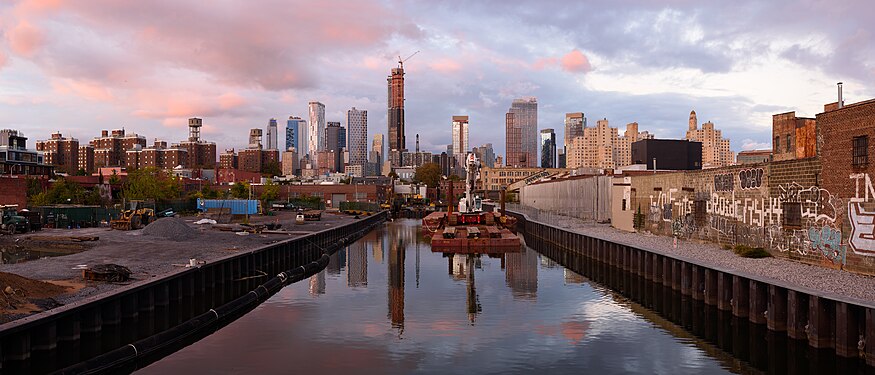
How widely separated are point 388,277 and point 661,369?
24.8 meters

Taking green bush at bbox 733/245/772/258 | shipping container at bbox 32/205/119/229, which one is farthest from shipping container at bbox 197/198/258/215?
green bush at bbox 733/245/772/258

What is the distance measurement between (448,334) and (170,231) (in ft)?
109

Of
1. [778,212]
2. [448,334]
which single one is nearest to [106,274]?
[448,334]

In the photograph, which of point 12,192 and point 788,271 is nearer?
point 788,271

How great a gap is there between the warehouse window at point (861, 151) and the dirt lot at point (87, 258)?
30774mm

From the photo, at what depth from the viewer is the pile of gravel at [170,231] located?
49.9 meters

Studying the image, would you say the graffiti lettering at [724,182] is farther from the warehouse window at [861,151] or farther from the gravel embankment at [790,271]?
the warehouse window at [861,151]

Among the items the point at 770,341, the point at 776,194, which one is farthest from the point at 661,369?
the point at 776,194

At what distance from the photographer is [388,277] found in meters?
43.0

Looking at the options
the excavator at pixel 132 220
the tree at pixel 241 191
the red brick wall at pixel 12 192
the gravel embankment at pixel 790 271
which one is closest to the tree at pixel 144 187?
the red brick wall at pixel 12 192

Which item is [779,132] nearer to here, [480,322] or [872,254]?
[872,254]

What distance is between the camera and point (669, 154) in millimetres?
103750

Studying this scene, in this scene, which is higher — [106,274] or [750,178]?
[750,178]

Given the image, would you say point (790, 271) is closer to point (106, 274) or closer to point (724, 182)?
point (724, 182)
